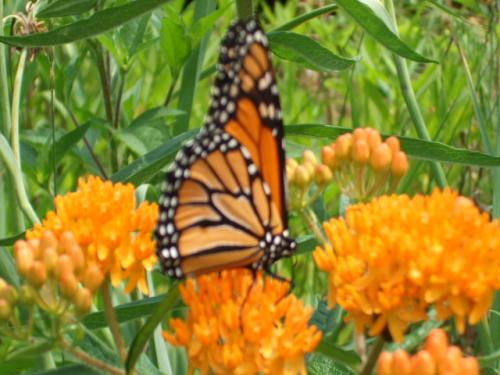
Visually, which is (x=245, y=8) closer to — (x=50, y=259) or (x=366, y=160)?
(x=366, y=160)

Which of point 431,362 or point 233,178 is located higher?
point 233,178

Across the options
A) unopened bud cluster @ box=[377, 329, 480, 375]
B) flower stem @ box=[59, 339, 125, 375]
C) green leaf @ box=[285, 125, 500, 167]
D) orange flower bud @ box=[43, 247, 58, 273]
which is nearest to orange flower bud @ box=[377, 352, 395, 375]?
unopened bud cluster @ box=[377, 329, 480, 375]

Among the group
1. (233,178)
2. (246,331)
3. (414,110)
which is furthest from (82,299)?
(414,110)

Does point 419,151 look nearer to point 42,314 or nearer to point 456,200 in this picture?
point 456,200

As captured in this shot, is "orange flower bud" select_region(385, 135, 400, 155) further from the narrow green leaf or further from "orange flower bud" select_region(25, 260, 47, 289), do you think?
"orange flower bud" select_region(25, 260, 47, 289)

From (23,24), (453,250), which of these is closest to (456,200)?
(453,250)

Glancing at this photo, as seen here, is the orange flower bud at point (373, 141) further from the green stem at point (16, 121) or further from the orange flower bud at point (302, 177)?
the green stem at point (16, 121)
